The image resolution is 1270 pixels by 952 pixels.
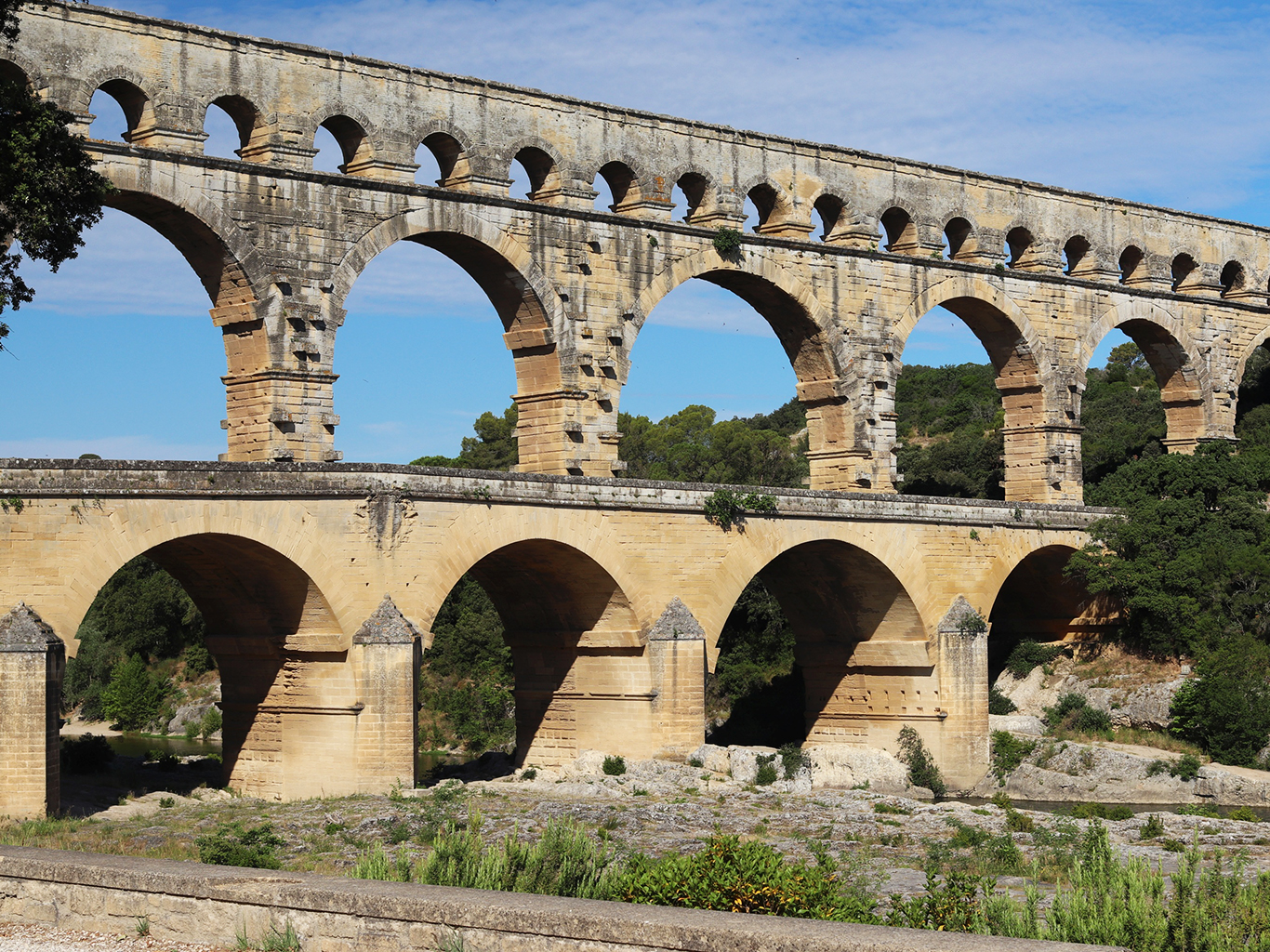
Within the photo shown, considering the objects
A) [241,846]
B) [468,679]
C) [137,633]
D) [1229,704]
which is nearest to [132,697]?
[137,633]

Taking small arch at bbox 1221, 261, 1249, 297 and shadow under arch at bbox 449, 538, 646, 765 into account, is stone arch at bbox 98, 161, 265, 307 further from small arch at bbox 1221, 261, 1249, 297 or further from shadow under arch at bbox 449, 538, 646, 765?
small arch at bbox 1221, 261, 1249, 297

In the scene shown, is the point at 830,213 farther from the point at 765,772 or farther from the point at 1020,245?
the point at 765,772

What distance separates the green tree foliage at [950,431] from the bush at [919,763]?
423 inches

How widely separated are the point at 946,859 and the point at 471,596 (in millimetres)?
32014

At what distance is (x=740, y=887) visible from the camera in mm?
10586

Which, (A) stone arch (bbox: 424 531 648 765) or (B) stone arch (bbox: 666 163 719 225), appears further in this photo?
(B) stone arch (bbox: 666 163 719 225)

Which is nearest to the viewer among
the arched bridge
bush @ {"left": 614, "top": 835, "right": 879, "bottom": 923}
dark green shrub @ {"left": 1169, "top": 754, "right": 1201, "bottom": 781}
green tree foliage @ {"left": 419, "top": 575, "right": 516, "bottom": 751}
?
bush @ {"left": 614, "top": 835, "right": 879, "bottom": 923}

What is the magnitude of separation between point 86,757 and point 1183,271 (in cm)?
3075

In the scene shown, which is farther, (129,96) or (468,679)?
(468,679)

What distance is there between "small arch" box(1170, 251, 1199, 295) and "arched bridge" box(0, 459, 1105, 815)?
39.2 ft

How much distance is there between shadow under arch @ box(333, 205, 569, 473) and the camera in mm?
29406

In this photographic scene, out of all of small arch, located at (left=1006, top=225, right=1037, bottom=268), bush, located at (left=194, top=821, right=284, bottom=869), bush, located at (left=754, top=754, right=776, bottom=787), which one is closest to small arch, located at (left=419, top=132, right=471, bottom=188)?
bush, located at (left=754, top=754, right=776, bottom=787)

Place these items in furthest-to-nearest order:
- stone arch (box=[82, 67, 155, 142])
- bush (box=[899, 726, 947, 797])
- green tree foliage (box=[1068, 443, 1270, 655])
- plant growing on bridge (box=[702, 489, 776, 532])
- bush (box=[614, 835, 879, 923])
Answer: green tree foliage (box=[1068, 443, 1270, 655])
bush (box=[899, 726, 947, 797])
plant growing on bridge (box=[702, 489, 776, 532])
stone arch (box=[82, 67, 155, 142])
bush (box=[614, 835, 879, 923])

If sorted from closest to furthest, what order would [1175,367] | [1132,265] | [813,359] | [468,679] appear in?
[813,359] < [1132,265] < [1175,367] < [468,679]
